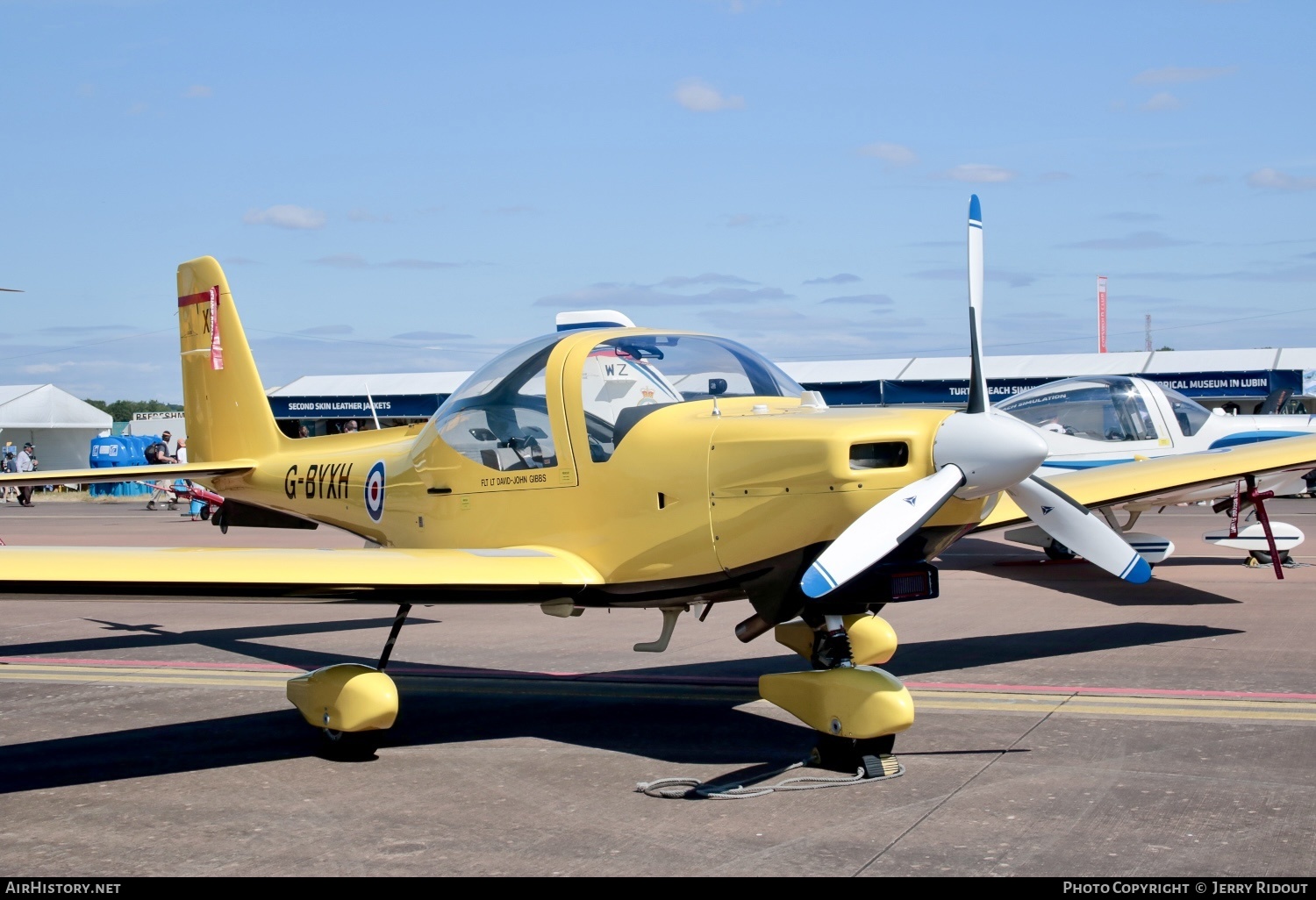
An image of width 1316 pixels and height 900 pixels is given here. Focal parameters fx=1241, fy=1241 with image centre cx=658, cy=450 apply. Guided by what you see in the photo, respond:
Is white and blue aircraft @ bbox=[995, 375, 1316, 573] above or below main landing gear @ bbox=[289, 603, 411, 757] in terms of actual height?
above

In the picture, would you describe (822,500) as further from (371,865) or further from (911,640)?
(911,640)

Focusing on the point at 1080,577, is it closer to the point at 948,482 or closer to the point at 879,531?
the point at 948,482

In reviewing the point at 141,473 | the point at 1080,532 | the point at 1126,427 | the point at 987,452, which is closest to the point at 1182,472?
the point at 1080,532

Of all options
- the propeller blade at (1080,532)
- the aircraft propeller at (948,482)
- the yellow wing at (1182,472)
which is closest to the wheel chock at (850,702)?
the aircraft propeller at (948,482)

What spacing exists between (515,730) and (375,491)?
2249 millimetres

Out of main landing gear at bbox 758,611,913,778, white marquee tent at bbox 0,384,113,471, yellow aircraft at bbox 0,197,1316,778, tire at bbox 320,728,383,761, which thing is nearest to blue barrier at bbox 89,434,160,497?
white marquee tent at bbox 0,384,113,471

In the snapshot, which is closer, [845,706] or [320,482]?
[845,706]

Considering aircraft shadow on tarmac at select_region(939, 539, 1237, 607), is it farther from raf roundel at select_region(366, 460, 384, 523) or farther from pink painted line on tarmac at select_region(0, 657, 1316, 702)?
raf roundel at select_region(366, 460, 384, 523)

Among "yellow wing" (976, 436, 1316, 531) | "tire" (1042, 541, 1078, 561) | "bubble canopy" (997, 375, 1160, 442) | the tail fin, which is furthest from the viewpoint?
"tire" (1042, 541, 1078, 561)

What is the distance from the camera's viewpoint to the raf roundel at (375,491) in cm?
866

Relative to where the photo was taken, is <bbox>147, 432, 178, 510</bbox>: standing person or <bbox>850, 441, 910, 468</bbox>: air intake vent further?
<bbox>147, 432, 178, 510</bbox>: standing person

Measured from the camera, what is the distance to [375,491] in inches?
343

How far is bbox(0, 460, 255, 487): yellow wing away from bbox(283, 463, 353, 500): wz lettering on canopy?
2.05ft

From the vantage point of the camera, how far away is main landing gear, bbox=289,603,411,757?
21.8 feet
